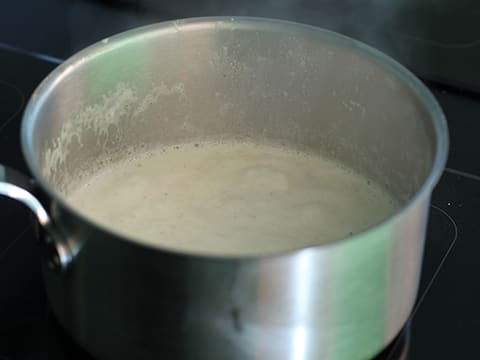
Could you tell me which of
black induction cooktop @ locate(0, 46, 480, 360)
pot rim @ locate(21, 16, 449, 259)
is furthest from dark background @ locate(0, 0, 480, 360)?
pot rim @ locate(21, 16, 449, 259)

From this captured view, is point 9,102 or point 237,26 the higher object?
point 237,26

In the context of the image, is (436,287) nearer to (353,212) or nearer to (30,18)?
(353,212)

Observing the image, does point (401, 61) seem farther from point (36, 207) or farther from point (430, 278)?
point (36, 207)

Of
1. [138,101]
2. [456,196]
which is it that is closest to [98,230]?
[138,101]

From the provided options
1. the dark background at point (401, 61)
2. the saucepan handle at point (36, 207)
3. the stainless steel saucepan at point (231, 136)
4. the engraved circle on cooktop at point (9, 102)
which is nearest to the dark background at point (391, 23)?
the dark background at point (401, 61)

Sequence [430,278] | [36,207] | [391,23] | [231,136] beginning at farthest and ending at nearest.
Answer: [391,23] < [231,136] < [430,278] < [36,207]

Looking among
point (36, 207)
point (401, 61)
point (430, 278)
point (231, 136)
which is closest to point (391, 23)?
point (401, 61)

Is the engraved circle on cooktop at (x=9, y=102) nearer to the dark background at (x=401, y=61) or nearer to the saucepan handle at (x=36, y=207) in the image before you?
the dark background at (x=401, y=61)

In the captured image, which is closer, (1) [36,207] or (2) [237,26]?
(1) [36,207]
